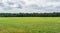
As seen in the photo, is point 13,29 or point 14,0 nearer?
point 13,29

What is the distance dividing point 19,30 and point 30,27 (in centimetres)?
41

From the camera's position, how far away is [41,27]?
516 cm

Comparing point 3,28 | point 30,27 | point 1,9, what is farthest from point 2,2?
point 30,27

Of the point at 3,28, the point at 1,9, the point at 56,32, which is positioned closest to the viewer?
the point at 56,32

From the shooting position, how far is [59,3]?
556 cm

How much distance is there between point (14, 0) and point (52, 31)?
167 centimetres

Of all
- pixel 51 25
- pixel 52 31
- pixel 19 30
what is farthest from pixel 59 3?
pixel 19 30

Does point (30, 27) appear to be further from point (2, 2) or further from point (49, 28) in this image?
point (2, 2)

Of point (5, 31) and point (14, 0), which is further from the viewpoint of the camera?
point (14, 0)

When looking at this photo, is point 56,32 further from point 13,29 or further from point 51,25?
point 13,29

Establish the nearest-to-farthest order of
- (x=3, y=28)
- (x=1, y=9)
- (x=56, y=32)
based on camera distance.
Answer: (x=56, y=32), (x=3, y=28), (x=1, y=9)

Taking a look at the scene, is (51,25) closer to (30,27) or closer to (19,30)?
(30,27)

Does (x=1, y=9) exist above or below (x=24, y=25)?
above

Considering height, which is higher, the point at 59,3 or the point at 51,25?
the point at 59,3
